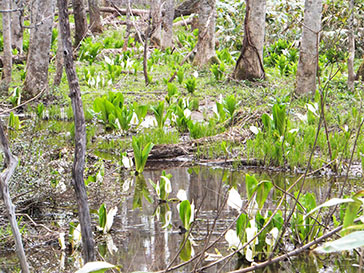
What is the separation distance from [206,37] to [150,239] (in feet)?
32.1

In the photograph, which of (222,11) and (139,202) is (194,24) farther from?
(139,202)

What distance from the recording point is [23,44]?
52.8 ft

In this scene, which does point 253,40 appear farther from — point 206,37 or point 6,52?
point 6,52

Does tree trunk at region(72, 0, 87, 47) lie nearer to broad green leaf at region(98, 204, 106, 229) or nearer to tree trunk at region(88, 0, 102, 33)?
tree trunk at region(88, 0, 102, 33)

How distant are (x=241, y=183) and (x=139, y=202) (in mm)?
1123

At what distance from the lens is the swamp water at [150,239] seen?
11.0 feet

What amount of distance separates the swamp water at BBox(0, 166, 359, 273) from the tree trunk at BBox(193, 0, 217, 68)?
778 cm

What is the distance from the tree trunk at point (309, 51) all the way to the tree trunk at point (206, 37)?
3662 millimetres

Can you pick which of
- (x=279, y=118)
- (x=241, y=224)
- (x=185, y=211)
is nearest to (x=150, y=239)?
(x=185, y=211)

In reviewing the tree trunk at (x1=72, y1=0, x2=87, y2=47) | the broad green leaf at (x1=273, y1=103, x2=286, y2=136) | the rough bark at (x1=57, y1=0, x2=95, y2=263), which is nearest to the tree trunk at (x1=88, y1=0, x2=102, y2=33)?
the tree trunk at (x1=72, y1=0, x2=87, y2=47)

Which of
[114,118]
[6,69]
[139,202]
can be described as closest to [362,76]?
[114,118]

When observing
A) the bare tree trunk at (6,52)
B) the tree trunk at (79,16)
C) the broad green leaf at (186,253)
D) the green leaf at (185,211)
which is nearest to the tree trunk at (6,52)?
the bare tree trunk at (6,52)

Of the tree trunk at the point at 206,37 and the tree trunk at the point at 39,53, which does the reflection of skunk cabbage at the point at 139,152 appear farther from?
the tree trunk at the point at 206,37

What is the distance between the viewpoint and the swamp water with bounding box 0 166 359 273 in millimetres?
3348
